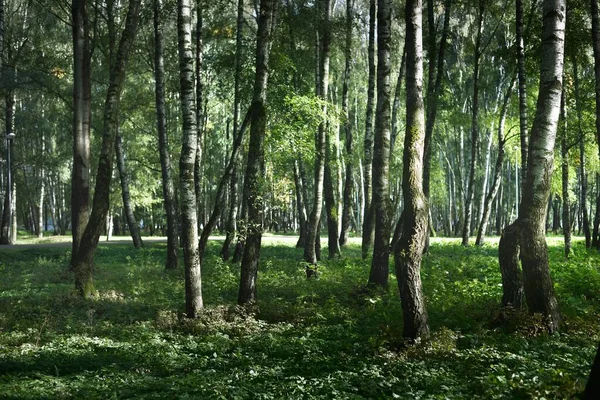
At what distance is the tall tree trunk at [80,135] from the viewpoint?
56.1ft

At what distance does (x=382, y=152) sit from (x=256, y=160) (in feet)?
9.94

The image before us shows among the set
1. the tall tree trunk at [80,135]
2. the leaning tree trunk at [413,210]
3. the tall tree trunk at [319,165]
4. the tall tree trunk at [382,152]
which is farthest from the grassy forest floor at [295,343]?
the tall tree trunk at [80,135]

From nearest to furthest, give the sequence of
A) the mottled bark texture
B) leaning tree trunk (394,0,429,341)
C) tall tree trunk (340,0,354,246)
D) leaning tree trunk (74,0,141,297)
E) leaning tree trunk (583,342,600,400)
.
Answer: leaning tree trunk (583,342,600,400), leaning tree trunk (394,0,429,341), the mottled bark texture, leaning tree trunk (74,0,141,297), tall tree trunk (340,0,354,246)

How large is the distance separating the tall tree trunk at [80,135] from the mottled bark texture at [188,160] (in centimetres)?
728

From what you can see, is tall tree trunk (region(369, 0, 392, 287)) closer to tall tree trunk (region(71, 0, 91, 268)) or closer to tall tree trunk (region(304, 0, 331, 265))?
tall tree trunk (region(304, 0, 331, 265))

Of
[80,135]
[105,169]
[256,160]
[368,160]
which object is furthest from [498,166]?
[80,135]

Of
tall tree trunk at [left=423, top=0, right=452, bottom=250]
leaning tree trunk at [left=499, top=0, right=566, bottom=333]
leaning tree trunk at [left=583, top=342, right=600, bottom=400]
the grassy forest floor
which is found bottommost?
the grassy forest floor

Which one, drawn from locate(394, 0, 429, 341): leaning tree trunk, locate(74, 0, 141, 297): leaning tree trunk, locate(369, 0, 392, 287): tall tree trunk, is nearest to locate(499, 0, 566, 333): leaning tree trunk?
locate(394, 0, 429, 341): leaning tree trunk

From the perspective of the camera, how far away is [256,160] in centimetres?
1223

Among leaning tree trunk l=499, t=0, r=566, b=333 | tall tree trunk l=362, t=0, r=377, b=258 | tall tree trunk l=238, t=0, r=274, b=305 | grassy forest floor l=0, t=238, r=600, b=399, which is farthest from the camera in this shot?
tall tree trunk l=362, t=0, r=377, b=258

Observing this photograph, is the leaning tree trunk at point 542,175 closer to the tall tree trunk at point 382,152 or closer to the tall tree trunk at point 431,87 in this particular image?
the tall tree trunk at point 382,152

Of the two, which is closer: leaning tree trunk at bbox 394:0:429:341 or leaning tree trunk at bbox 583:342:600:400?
leaning tree trunk at bbox 583:342:600:400

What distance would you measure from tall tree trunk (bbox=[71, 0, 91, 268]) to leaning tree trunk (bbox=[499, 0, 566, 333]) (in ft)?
44.2

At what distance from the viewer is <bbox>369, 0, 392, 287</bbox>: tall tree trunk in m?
12.5
